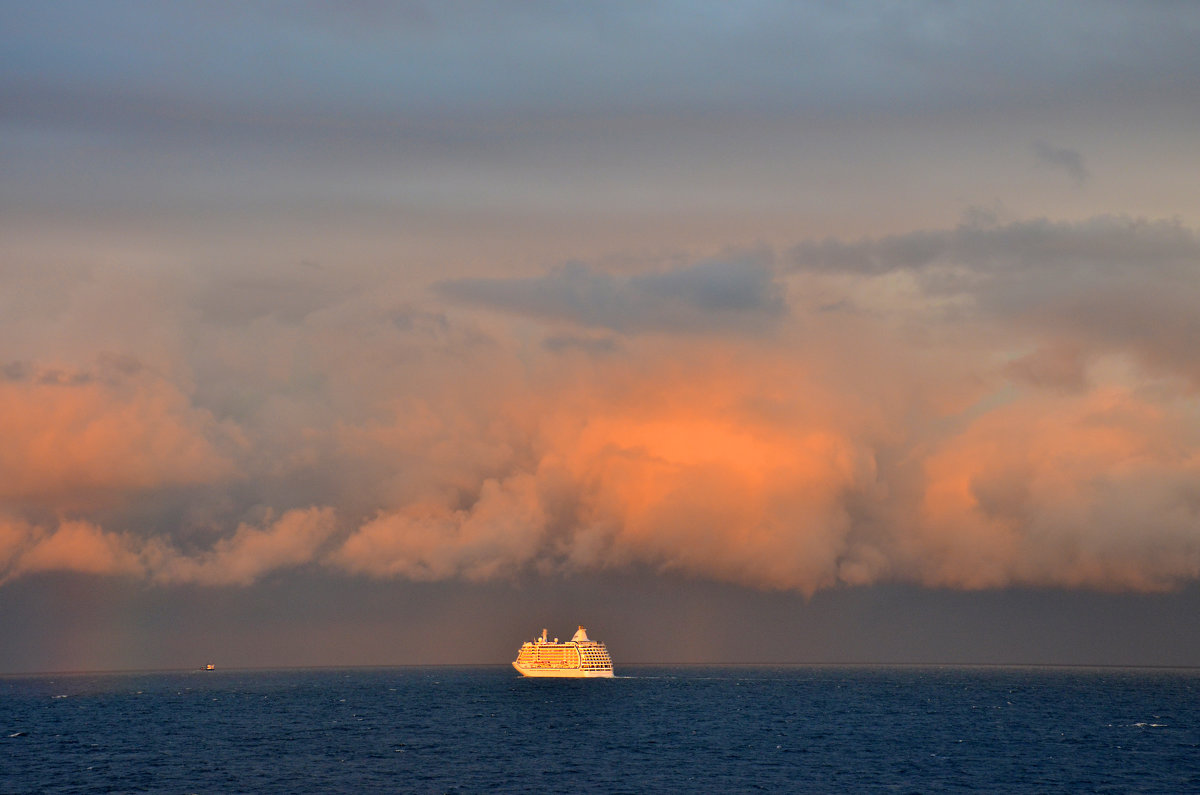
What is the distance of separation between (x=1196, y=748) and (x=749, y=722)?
7314cm

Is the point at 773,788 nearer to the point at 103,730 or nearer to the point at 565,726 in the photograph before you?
the point at 565,726

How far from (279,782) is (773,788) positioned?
5247 cm

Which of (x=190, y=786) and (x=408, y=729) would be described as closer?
(x=190, y=786)

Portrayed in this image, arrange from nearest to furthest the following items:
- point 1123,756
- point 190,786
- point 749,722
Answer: point 190,786 → point 1123,756 → point 749,722

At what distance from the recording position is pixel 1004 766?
134 meters

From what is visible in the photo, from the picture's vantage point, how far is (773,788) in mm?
113125

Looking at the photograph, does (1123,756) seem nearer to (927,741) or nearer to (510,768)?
(927,741)

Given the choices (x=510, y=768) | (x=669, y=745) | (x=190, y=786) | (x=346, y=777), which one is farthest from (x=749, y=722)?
(x=190, y=786)

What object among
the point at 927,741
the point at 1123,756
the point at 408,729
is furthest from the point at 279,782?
the point at 1123,756

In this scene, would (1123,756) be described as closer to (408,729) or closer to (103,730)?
(408,729)

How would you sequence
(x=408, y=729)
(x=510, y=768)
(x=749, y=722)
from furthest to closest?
(x=749, y=722) < (x=408, y=729) < (x=510, y=768)

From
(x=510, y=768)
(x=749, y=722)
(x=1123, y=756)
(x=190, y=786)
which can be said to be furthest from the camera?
(x=749, y=722)

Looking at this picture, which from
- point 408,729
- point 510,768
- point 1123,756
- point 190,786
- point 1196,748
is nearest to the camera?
point 190,786

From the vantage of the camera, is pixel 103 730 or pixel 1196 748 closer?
pixel 1196 748
